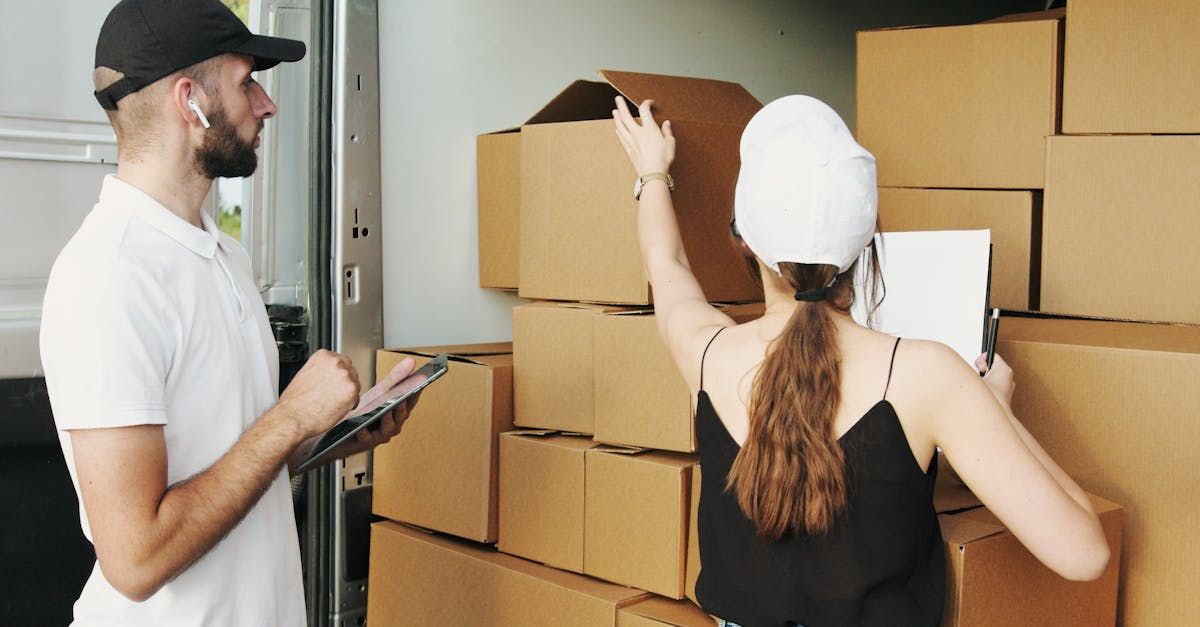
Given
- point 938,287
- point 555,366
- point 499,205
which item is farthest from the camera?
point 499,205

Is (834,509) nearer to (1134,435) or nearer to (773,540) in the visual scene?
(773,540)

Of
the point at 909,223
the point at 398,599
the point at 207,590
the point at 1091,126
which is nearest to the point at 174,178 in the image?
the point at 207,590

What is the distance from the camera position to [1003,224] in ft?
6.59

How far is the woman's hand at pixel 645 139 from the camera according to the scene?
185 centimetres

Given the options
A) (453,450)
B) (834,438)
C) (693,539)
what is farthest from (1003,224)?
(453,450)

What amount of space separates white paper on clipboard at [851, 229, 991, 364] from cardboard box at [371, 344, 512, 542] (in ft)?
2.37

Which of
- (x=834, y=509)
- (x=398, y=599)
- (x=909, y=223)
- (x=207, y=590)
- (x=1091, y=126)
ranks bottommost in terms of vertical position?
(x=398, y=599)

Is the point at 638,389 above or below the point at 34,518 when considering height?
above

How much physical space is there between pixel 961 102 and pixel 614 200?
2.14ft

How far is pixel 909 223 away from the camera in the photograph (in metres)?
2.11

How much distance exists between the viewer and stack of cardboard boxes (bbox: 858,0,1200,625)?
5.60 ft

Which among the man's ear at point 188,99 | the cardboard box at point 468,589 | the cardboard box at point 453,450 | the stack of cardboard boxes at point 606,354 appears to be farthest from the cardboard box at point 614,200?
the man's ear at point 188,99

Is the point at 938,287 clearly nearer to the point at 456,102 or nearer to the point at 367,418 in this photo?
the point at 367,418

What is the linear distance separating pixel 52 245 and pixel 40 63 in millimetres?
297
